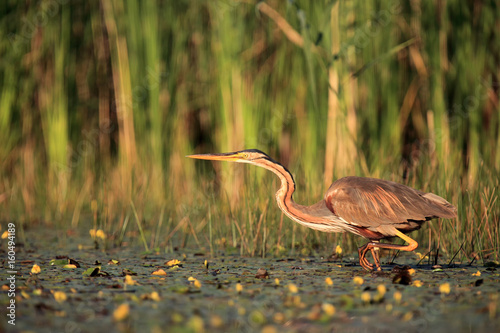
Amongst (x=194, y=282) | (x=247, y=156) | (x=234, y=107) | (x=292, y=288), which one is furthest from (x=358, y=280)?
(x=234, y=107)

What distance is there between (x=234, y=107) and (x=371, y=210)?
Result: 10.0ft

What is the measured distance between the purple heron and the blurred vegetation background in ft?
1.73

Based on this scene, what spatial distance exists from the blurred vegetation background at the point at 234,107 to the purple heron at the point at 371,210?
0.53 m

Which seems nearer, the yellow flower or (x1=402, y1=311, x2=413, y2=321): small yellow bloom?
(x1=402, y1=311, x2=413, y2=321): small yellow bloom

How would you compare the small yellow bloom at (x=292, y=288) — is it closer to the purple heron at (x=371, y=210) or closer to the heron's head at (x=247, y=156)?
the purple heron at (x=371, y=210)

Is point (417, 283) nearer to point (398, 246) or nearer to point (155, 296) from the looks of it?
point (398, 246)

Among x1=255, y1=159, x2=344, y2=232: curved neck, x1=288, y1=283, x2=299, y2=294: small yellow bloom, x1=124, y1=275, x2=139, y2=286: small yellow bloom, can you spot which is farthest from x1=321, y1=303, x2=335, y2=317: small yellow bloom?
x1=255, y1=159, x2=344, y2=232: curved neck

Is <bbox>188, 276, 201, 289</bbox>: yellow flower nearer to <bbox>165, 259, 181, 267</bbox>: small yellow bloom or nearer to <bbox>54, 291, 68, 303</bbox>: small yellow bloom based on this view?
<bbox>165, 259, 181, 267</bbox>: small yellow bloom

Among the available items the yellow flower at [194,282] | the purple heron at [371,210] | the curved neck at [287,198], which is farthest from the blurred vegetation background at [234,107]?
the yellow flower at [194,282]

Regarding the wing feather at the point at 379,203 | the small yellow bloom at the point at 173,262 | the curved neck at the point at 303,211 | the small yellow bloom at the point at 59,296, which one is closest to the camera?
the small yellow bloom at the point at 59,296

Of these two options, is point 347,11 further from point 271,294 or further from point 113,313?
point 113,313

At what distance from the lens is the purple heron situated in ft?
15.9

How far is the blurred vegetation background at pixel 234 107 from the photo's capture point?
623cm

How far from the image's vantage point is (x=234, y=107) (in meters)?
7.61
